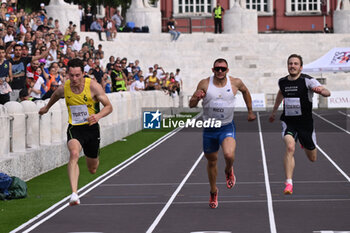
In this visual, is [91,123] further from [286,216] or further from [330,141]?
[330,141]

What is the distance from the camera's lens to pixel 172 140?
A: 2850cm

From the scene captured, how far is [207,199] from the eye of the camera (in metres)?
14.5

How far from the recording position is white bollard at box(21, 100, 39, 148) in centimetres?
1823

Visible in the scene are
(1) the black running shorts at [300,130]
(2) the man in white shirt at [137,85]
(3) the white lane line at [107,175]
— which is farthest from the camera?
(2) the man in white shirt at [137,85]

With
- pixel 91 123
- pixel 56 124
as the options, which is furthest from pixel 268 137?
pixel 91 123

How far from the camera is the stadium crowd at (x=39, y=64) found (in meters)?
21.3

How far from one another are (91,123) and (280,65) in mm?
45137

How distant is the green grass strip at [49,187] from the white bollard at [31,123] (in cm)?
67

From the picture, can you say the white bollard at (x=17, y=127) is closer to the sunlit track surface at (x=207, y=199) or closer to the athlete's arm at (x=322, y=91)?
the sunlit track surface at (x=207, y=199)

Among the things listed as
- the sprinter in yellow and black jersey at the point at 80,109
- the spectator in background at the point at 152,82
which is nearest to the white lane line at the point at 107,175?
the sprinter in yellow and black jersey at the point at 80,109

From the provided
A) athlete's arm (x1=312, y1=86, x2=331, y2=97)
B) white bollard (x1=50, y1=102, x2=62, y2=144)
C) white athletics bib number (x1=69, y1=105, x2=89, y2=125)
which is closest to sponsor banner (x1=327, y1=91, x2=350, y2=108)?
white bollard (x1=50, y1=102, x2=62, y2=144)

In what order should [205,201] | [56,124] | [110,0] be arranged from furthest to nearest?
[110,0] → [56,124] → [205,201]

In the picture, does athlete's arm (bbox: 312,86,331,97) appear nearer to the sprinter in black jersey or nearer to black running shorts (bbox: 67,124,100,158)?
the sprinter in black jersey

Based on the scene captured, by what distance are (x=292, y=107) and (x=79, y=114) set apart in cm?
319
